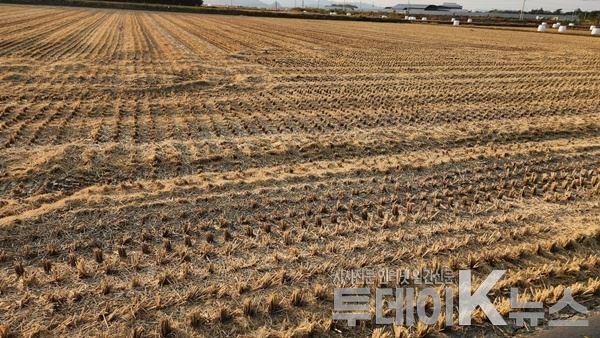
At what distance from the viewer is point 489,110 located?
13.5 m

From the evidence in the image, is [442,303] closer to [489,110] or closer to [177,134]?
[177,134]

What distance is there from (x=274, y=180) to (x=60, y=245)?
3.56 metres

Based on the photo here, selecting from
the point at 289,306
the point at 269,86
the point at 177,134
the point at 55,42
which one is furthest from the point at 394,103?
the point at 55,42

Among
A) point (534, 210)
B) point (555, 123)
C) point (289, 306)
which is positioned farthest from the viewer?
point (555, 123)

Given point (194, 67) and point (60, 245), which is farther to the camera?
point (194, 67)

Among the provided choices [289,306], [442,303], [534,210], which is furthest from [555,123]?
[289,306]

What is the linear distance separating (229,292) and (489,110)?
37.9ft

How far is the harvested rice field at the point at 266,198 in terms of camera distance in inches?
181

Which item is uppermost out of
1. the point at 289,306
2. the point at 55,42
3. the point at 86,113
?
the point at 55,42

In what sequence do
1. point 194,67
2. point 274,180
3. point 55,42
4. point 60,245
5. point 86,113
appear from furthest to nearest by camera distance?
point 55,42 → point 194,67 → point 86,113 → point 274,180 → point 60,245

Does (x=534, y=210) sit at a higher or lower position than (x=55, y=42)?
lower

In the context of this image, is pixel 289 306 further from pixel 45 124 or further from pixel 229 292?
pixel 45 124

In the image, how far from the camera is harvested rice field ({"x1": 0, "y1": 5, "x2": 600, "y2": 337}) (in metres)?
4.59

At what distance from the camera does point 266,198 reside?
7.03 meters
